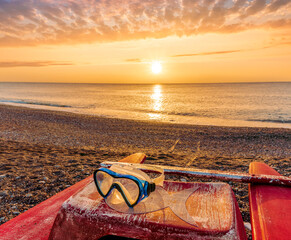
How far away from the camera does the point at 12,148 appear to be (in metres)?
7.84

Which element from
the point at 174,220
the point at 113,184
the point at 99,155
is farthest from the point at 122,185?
the point at 99,155

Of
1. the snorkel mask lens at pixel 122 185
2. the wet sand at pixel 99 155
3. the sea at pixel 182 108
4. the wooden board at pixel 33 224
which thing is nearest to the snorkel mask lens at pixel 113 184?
the snorkel mask lens at pixel 122 185

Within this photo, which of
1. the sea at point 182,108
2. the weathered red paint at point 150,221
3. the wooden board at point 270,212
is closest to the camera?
the weathered red paint at point 150,221

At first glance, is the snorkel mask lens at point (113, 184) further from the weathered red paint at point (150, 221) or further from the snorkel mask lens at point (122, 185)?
the weathered red paint at point (150, 221)

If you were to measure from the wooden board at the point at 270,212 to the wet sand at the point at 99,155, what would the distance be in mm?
1652

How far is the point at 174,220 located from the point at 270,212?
3.54ft

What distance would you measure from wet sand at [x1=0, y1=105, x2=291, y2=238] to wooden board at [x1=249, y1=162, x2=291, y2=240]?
165 centimetres

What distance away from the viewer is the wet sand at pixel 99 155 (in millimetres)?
4461

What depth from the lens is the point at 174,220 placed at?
5.19ft

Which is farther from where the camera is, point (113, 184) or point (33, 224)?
point (33, 224)

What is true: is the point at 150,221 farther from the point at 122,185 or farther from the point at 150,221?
the point at 122,185

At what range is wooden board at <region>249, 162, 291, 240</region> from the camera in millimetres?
1714

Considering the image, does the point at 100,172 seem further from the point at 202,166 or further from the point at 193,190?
the point at 202,166

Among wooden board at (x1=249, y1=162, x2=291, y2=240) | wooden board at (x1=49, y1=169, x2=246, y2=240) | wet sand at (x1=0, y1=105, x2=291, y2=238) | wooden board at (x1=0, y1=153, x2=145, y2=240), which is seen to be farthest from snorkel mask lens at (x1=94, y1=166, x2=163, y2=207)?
wet sand at (x1=0, y1=105, x2=291, y2=238)
